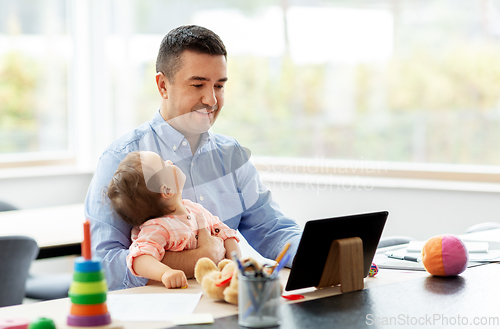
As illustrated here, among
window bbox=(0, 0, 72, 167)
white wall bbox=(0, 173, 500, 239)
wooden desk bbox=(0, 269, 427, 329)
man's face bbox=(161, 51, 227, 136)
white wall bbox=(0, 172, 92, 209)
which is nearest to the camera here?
wooden desk bbox=(0, 269, 427, 329)

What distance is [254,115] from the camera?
3.97 metres

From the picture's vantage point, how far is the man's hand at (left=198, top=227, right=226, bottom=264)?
1.32 metres

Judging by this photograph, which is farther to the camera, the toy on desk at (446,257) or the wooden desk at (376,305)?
the toy on desk at (446,257)

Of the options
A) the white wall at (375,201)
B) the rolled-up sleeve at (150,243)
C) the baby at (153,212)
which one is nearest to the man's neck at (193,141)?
the baby at (153,212)

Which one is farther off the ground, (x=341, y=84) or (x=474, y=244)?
(x=341, y=84)

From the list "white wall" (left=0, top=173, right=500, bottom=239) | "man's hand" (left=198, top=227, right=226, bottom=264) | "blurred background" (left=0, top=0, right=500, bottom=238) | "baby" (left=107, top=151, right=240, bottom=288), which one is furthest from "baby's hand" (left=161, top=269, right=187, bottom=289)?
"blurred background" (left=0, top=0, right=500, bottom=238)

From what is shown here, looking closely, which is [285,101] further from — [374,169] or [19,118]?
[19,118]

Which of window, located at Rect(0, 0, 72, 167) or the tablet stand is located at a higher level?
window, located at Rect(0, 0, 72, 167)

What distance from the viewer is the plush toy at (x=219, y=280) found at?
1059 mm

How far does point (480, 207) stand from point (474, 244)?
1423 mm

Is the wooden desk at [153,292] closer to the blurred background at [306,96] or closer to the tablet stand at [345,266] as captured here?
the tablet stand at [345,266]

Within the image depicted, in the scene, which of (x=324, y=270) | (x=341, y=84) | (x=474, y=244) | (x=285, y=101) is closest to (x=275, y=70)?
(x=285, y=101)

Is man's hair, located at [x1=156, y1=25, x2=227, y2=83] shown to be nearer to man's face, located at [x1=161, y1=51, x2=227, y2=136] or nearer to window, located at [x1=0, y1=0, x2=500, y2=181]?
man's face, located at [x1=161, y1=51, x2=227, y2=136]

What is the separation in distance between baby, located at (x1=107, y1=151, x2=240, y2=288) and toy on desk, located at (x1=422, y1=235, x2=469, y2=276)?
55cm
